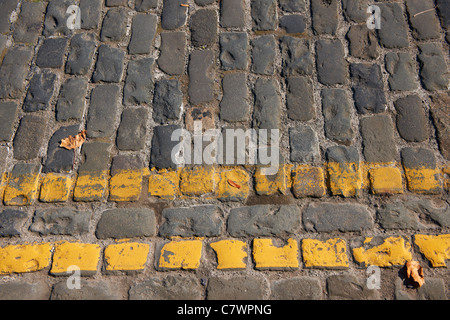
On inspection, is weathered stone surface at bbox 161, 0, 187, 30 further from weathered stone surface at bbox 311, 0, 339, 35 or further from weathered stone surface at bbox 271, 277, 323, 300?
weathered stone surface at bbox 271, 277, 323, 300

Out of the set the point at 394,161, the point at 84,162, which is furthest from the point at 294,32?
the point at 84,162

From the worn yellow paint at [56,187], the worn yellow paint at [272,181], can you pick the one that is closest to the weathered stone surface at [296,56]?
the worn yellow paint at [272,181]

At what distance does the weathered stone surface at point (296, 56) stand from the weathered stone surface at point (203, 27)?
58 cm

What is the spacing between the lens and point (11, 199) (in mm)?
2668

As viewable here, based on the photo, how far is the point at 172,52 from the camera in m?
3.14

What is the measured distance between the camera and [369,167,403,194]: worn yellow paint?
2521 millimetres

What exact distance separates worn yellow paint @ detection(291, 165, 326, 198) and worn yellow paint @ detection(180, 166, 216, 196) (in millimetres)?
548

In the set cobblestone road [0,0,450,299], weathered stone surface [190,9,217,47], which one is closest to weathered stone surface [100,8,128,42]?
cobblestone road [0,0,450,299]

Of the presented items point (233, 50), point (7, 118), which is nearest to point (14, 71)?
point (7, 118)

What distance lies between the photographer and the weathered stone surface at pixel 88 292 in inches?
90.9

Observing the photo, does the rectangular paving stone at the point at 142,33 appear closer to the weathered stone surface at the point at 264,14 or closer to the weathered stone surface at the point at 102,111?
the weathered stone surface at the point at 102,111

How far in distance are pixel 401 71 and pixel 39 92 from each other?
2780mm

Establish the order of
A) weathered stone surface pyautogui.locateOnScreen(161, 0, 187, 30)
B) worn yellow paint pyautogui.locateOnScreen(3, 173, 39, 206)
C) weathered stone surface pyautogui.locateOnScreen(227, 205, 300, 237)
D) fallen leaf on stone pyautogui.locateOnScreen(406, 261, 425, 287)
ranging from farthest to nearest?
1. weathered stone surface pyautogui.locateOnScreen(161, 0, 187, 30)
2. worn yellow paint pyautogui.locateOnScreen(3, 173, 39, 206)
3. weathered stone surface pyautogui.locateOnScreen(227, 205, 300, 237)
4. fallen leaf on stone pyautogui.locateOnScreen(406, 261, 425, 287)

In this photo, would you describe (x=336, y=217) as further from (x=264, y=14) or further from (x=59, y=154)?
(x=59, y=154)
